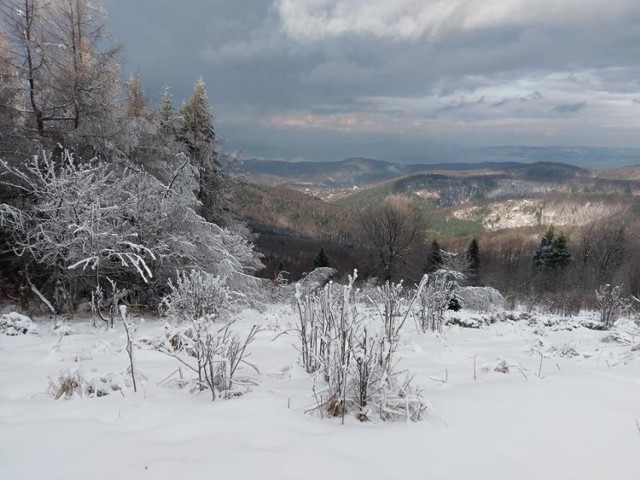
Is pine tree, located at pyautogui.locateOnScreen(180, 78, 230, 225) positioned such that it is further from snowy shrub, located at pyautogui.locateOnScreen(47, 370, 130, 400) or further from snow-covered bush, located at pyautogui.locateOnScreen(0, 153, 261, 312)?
snowy shrub, located at pyautogui.locateOnScreen(47, 370, 130, 400)

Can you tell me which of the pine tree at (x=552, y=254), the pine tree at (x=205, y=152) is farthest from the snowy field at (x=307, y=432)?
the pine tree at (x=552, y=254)

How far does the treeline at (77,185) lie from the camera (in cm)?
658

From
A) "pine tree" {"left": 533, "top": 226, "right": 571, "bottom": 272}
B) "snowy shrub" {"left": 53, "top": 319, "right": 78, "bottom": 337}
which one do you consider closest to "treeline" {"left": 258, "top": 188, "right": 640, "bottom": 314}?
"pine tree" {"left": 533, "top": 226, "right": 571, "bottom": 272}

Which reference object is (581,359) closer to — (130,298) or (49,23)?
(130,298)

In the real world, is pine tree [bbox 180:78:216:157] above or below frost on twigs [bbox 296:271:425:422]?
above

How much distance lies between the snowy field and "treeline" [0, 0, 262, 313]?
11.8ft

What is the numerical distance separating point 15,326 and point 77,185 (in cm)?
238

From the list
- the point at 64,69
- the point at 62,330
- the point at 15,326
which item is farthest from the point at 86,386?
A: the point at 64,69

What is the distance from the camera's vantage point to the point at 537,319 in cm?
1080

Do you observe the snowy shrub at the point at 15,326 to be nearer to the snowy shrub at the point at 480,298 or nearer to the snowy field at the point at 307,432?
the snowy field at the point at 307,432

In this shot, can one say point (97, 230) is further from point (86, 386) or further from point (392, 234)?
point (392, 234)

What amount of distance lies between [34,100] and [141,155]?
2.72 m

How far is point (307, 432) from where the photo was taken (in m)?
2.22

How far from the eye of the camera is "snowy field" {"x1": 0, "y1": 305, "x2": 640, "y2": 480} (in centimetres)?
185
